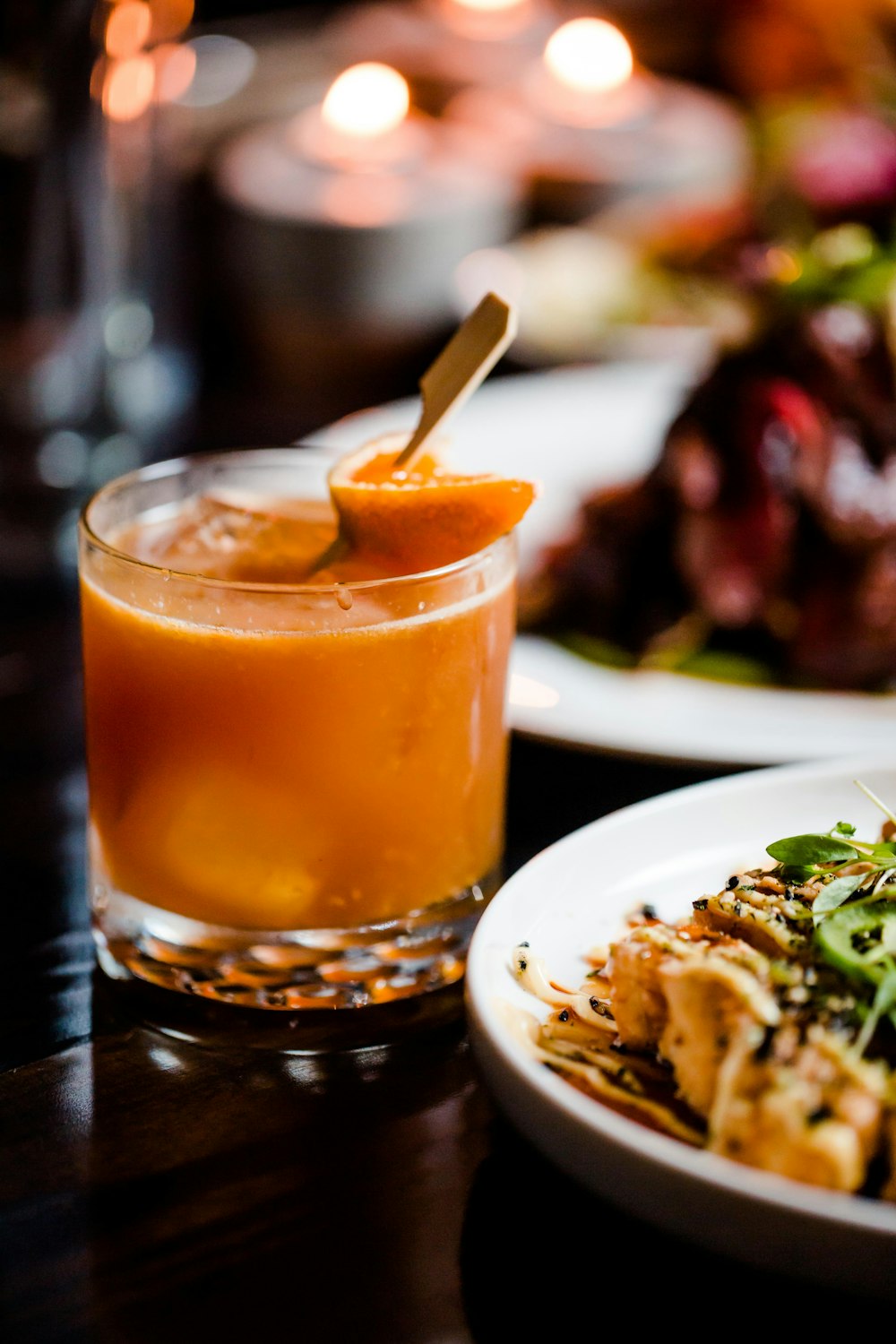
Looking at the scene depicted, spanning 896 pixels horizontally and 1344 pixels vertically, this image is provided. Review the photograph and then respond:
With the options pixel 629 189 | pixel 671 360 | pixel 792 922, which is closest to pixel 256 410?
pixel 671 360

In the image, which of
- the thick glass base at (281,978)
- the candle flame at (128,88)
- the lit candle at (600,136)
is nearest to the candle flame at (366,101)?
the candle flame at (128,88)

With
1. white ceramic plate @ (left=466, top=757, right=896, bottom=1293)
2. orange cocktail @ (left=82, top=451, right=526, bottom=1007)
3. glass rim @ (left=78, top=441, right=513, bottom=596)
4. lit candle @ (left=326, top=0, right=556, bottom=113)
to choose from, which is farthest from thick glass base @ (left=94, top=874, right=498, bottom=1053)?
lit candle @ (left=326, top=0, right=556, bottom=113)

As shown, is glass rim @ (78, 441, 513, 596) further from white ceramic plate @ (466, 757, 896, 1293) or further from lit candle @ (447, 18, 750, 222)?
lit candle @ (447, 18, 750, 222)

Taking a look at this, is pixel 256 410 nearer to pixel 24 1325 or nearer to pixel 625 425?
pixel 625 425

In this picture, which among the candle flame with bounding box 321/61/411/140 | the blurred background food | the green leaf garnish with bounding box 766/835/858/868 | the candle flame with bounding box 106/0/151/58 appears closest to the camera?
the green leaf garnish with bounding box 766/835/858/868

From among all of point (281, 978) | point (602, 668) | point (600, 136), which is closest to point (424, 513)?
point (281, 978)

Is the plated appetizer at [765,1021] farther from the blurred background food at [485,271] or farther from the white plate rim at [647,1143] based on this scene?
the blurred background food at [485,271]
